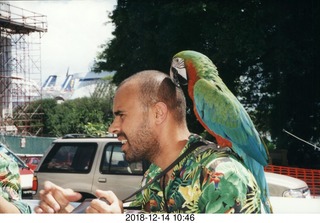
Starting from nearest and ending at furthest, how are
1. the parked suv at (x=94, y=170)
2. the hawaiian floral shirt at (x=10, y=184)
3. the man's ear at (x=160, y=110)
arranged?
the man's ear at (x=160, y=110)
the hawaiian floral shirt at (x=10, y=184)
the parked suv at (x=94, y=170)

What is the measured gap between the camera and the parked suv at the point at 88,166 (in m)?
2.60

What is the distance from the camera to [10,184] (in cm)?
134

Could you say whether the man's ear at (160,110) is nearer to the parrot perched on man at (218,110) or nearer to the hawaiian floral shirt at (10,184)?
the parrot perched on man at (218,110)

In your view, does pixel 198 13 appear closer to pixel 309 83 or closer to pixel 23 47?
pixel 309 83

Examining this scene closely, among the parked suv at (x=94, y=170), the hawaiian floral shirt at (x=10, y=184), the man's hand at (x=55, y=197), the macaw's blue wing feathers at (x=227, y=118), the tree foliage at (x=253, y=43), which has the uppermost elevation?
the tree foliage at (x=253, y=43)

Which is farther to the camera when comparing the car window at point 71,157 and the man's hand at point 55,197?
the car window at point 71,157

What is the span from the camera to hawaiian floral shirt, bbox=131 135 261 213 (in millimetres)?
792

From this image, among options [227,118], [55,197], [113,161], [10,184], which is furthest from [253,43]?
[55,197]

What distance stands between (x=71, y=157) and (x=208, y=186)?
7.16ft

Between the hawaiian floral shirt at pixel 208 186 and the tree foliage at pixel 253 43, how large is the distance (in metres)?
1.28

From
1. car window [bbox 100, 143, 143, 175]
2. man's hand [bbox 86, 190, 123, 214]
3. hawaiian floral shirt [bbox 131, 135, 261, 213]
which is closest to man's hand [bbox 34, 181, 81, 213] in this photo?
man's hand [bbox 86, 190, 123, 214]

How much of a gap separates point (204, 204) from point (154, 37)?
1593 millimetres

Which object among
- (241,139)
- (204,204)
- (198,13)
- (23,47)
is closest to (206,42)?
(198,13)

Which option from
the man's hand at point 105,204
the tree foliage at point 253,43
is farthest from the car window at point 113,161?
the man's hand at point 105,204
